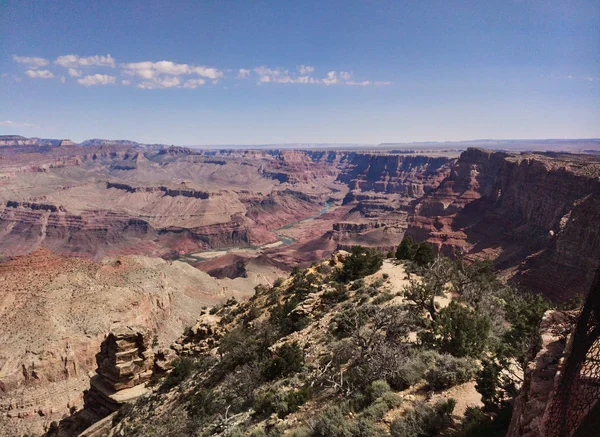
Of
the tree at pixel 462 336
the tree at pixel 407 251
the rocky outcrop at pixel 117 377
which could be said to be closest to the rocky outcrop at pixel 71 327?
the rocky outcrop at pixel 117 377

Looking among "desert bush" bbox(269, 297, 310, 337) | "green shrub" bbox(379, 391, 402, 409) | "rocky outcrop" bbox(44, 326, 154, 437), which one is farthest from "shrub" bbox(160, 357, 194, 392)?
"green shrub" bbox(379, 391, 402, 409)

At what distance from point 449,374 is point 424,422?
7.71 ft

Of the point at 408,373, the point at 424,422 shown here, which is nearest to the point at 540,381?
the point at 424,422

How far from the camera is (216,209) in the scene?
179750 mm

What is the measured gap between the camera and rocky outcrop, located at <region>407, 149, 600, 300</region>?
46.0m

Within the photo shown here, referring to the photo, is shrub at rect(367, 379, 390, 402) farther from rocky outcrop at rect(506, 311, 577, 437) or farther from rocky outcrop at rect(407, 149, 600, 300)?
rocky outcrop at rect(407, 149, 600, 300)

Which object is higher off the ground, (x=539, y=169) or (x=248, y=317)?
(x=539, y=169)

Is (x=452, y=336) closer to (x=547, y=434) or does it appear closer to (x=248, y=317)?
(x=547, y=434)

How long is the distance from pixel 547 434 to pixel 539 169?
8506 cm

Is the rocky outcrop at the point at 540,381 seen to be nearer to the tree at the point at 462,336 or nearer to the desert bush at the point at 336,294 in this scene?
the tree at the point at 462,336

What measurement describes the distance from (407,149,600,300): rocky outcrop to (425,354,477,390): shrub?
21.4 m

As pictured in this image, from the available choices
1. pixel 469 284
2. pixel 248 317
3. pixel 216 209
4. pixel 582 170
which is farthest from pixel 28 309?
pixel 216 209

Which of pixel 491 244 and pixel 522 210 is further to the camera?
pixel 522 210

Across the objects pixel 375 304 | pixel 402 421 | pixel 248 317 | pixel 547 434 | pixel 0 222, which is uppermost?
pixel 547 434
